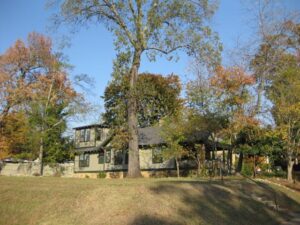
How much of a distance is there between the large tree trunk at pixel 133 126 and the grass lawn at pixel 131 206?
33.6ft

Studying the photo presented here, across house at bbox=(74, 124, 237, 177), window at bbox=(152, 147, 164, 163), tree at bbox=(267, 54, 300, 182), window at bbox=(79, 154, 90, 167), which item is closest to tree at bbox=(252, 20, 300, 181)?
tree at bbox=(267, 54, 300, 182)

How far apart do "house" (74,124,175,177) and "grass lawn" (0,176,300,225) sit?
2264 cm

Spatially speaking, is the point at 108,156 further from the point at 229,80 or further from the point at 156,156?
the point at 229,80

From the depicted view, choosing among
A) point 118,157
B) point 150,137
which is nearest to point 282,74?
point 150,137

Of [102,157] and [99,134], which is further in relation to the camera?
[99,134]

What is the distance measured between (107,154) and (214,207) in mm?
32559

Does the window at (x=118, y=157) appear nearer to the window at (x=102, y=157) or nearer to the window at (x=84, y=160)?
the window at (x=102, y=157)

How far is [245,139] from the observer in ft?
109

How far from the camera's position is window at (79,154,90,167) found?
47.7m

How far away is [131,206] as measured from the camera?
11.5 metres

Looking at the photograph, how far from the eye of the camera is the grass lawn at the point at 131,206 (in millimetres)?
11023

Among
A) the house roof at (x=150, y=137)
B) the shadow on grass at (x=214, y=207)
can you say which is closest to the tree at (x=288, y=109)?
the shadow on grass at (x=214, y=207)

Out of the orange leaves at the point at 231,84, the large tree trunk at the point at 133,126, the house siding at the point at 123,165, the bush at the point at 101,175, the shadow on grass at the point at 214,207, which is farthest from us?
the bush at the point at 101,175

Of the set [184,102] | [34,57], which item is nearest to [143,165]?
[184,102]
